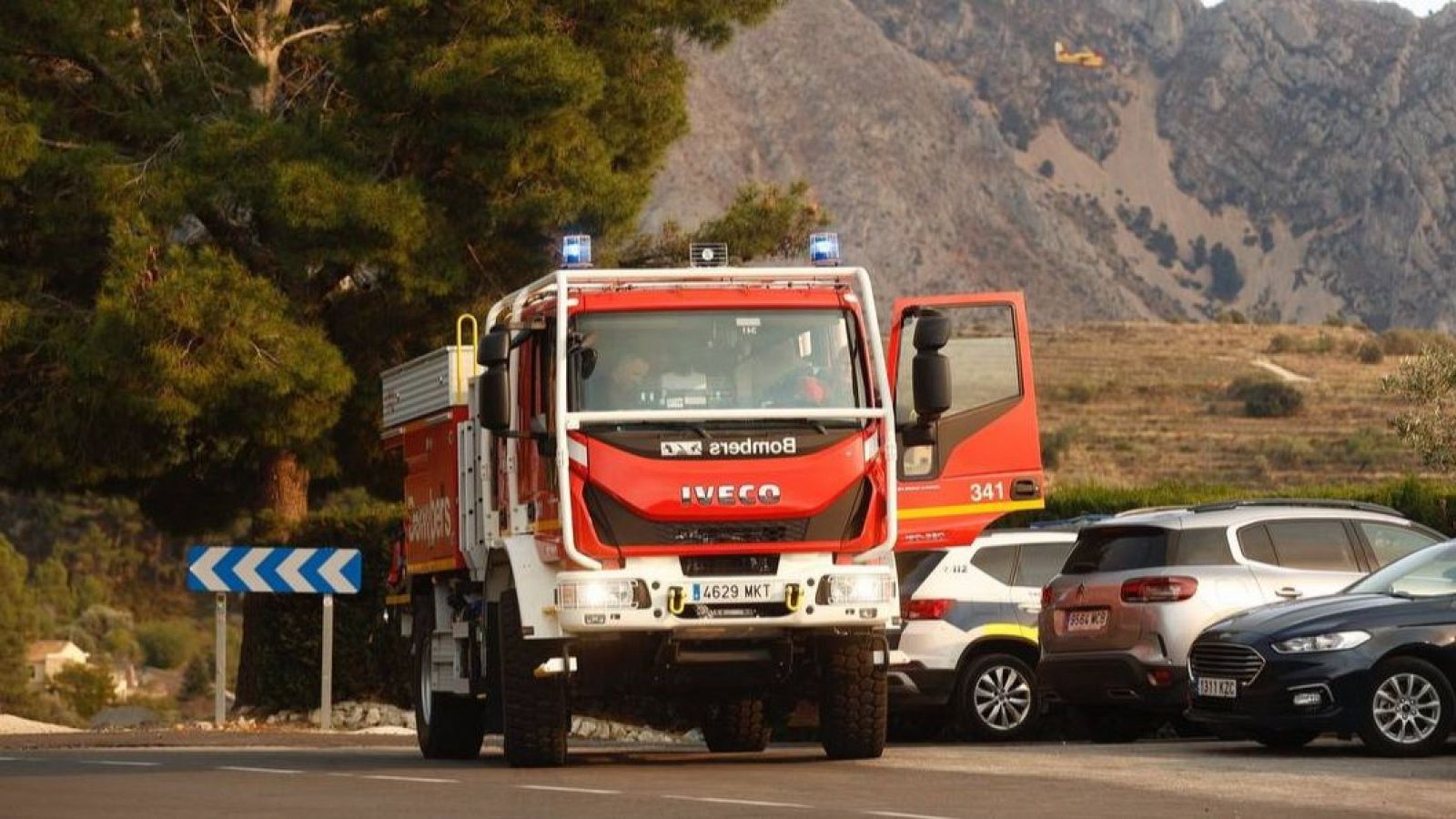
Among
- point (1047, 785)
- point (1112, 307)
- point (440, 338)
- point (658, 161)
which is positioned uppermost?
point (1112, 307)

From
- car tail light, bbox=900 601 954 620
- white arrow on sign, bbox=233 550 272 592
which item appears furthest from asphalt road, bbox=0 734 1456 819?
white arrow on sign, bbox=233 550 272 592

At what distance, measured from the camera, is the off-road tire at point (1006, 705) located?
77.6 ft

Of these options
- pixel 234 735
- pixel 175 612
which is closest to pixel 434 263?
pixel 234 735

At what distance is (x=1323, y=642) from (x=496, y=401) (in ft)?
19.0

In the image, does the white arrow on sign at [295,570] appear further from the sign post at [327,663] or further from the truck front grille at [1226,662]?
the truck front grille at [1226,662]

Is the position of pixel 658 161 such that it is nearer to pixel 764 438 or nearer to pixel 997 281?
pixel 764 438

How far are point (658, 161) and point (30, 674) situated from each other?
64.6m

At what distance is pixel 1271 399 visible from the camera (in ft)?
325

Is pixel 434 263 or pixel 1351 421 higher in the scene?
pixel 1351 421

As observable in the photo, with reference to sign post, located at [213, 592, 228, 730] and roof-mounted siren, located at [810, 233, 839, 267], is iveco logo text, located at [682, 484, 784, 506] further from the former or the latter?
sign post, located at [213, 592, 228, 730]

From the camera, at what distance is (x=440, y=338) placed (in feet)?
113

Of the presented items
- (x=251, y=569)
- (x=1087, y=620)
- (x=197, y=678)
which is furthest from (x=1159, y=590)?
(x=197, y=678)

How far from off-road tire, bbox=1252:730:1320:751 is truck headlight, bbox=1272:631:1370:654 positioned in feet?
2.83

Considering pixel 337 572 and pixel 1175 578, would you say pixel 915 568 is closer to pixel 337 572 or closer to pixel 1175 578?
pixel 1175 578
